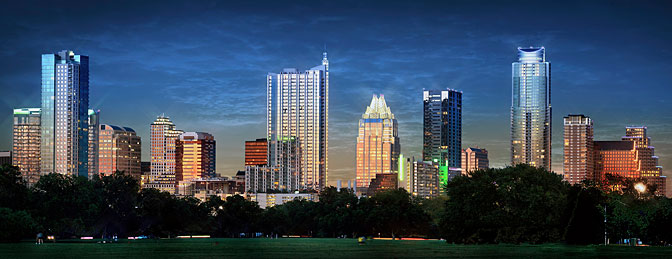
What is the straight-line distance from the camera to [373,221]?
15288 centimetres

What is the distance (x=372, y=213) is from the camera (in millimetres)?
150625

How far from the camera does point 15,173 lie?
137 m

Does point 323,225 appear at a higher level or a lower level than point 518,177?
lower

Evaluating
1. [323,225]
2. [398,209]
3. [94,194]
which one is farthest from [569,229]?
[94,194]

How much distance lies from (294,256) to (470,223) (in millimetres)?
30787

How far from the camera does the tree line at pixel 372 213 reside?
3846 inches

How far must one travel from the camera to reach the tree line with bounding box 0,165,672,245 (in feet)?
320

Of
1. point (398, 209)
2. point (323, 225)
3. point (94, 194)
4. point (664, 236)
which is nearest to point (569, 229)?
point (664, 236)

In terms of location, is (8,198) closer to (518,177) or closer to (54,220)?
(54,220)

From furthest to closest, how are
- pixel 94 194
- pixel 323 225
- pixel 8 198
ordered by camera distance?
pixel 323 225 < pixel 94 194 < pixel 8 198

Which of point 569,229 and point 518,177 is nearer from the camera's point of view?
point 569,229

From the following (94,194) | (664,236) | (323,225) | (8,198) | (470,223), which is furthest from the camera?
(323,225)

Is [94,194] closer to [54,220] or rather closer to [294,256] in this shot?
[54,220]

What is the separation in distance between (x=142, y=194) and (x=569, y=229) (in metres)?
88.6
